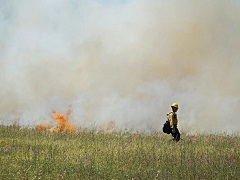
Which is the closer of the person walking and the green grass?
the green grass

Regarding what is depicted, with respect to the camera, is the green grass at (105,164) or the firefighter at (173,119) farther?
the firefighter at (173,119)

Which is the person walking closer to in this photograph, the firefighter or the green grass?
the firefighter

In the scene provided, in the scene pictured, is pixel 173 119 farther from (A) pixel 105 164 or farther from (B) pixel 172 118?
(A) pixel 105 164

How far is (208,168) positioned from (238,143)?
7.24 m

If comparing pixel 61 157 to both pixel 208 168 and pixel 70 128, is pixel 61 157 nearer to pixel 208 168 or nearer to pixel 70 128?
pixel 208 168

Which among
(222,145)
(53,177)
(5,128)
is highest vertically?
(5,128)

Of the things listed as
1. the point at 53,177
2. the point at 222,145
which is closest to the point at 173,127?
the point at 222,145

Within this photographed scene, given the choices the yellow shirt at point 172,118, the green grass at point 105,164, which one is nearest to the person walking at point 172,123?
the yellow shirt at point 172,118

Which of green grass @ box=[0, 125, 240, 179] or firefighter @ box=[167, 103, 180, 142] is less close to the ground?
firefighter @ box=[167, 103, 180, 142]

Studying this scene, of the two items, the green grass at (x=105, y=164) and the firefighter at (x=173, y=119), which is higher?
the firefighter at (x=173, y=119)

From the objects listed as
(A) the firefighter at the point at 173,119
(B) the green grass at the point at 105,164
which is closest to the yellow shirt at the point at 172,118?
(A) the firefighter at the point at 173,119

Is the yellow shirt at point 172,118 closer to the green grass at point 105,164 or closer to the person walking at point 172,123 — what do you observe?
the person walking at point 172,123

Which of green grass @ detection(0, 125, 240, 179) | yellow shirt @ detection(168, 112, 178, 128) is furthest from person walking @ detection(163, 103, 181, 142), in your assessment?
green grass @ detection(0, 125, 240, 179)

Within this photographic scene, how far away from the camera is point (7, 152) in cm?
1066
